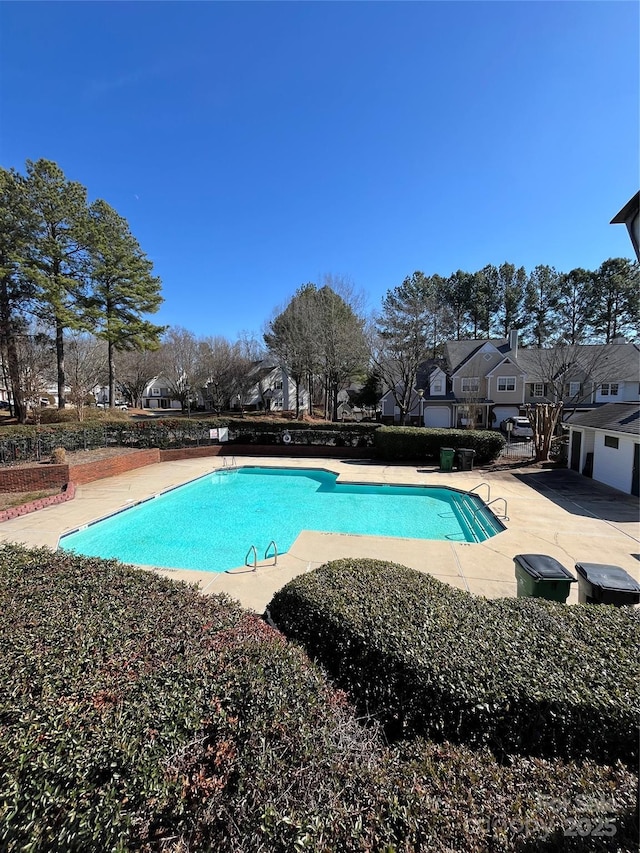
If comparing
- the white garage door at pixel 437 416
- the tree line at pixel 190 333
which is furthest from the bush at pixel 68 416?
the white garage door at pixel 437 416

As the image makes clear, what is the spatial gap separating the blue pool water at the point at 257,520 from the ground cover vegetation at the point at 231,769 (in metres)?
5.16

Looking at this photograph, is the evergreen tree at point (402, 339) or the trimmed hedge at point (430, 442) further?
the evergreen tree at point (402, 339)

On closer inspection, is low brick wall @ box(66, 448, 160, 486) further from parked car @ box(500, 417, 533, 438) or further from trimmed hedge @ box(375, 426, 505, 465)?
parked car @ box(500, 417, 533, 438)

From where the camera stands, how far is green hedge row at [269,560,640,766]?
2324 millimetres

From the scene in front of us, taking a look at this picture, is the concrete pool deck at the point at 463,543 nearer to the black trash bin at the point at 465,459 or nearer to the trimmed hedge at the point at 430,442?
the black trash bin at the point at 465,459

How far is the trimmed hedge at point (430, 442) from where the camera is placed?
53.0 feet

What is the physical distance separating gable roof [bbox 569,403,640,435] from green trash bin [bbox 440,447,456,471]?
5238mm

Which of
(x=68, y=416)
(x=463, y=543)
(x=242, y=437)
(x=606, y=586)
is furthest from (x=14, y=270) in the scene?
(x=606, y=586)

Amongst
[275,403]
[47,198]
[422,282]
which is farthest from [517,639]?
[275,403]

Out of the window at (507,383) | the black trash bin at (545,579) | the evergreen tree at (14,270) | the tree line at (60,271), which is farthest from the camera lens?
the window at (507,383)

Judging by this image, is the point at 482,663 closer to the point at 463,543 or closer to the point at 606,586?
the point at 606,586

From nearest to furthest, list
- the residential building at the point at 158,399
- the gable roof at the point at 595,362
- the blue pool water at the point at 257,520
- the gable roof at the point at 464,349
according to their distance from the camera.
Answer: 1. the blue pool water at the point at 257,520
2. the gable roof at the point at 595,362
3. the gable roof at the point at 464,349
4. the residential building at the point at 158,399

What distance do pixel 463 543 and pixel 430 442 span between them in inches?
400

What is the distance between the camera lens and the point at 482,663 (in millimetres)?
2627
